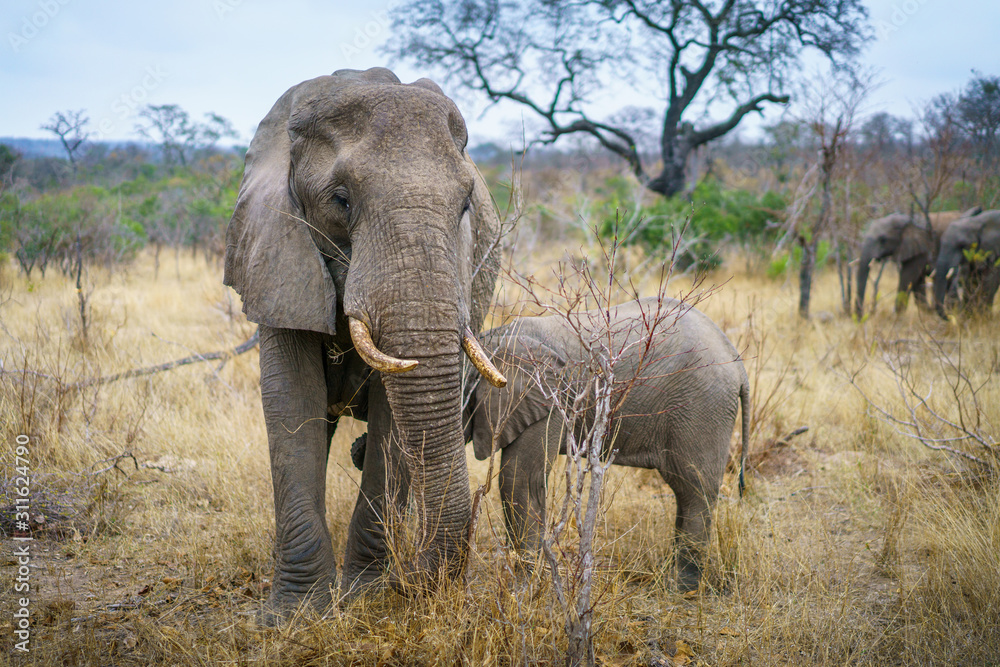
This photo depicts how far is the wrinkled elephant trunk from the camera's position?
2.62 m

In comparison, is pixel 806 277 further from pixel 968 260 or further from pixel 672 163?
Answer: pixel 672 163

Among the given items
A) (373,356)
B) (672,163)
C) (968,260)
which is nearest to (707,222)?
(672,163)

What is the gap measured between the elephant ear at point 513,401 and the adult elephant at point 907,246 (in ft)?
29.6

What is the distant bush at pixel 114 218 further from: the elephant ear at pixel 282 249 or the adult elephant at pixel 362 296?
the adult elephant at pixel 362 296

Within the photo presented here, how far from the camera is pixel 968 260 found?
9766 mm

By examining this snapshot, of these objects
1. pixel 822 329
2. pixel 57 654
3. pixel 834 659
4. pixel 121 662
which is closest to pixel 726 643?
pixel 834 659

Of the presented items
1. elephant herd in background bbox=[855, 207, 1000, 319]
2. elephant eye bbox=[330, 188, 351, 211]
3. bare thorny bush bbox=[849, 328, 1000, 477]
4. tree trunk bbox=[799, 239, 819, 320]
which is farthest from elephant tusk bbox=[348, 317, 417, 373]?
elephant herd in background bbox=[855, 207, 1000, 319]

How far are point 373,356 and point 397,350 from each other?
12 centimetres

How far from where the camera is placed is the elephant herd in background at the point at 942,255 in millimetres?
9781

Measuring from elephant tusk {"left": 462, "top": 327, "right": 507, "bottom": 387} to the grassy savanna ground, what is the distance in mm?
553

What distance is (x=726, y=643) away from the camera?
297cm

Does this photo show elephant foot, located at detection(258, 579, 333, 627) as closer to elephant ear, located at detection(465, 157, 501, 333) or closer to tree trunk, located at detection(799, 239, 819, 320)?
elephant ear, located at detection(465, 157, 501, 333)

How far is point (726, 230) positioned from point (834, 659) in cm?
1286

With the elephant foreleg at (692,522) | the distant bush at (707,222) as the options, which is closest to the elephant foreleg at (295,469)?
the elephant foreleg at (692,522)
